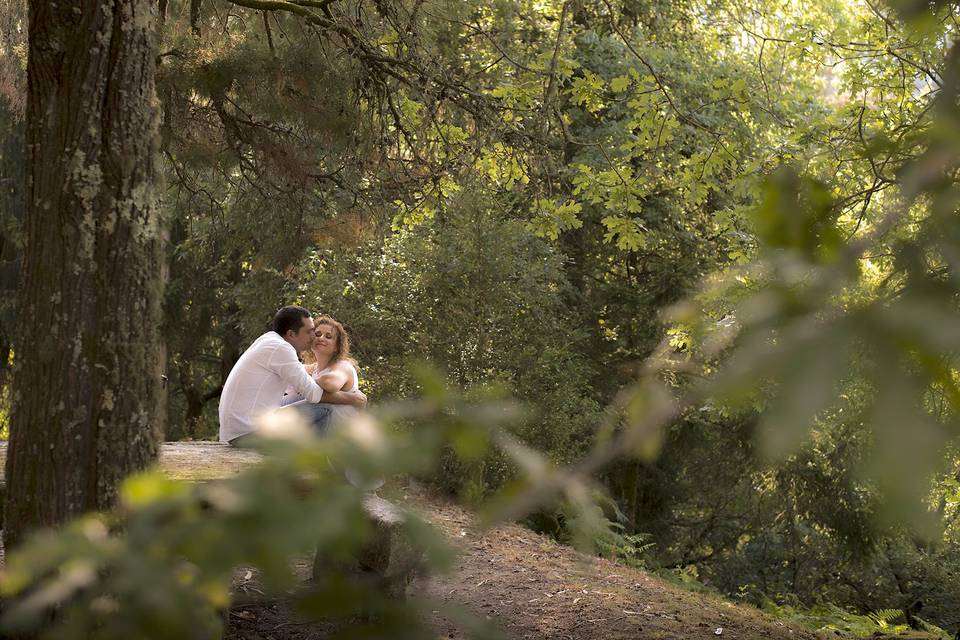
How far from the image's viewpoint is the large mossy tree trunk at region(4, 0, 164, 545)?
3.09 metres

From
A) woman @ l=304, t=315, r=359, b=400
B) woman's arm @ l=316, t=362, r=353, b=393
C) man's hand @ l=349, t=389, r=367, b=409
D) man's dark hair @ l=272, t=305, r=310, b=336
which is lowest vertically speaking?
man's hand @ l=349, t=389, r=367, b=409

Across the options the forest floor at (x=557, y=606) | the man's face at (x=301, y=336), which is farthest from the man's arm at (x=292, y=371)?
the forest floor at (x=557, y=606)

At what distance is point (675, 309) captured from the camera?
2.60ft

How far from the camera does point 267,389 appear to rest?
5.70 m

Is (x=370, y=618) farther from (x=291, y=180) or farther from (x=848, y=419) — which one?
(x=291, y=180)

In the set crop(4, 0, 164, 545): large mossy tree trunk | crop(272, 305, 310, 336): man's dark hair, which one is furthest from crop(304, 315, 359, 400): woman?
crop(4, 0, 164, 545): large mossy tree trunk

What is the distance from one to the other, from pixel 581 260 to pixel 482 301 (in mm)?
4485

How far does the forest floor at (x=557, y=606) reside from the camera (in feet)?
15.9

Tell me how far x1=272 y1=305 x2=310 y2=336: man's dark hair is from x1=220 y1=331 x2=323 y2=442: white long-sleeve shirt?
34cm

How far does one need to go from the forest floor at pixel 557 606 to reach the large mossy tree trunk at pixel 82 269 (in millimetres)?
1632

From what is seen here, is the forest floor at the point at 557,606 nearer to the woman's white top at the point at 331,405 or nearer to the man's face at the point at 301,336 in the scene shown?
the woman's white top at the point at 331,405

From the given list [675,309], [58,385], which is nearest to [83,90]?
[58,385]

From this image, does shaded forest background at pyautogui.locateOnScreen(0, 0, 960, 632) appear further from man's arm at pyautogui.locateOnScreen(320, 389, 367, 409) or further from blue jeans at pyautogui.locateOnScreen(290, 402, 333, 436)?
blue jeans at pyautogui.locateOnScreen(290, 402, 333, 436)

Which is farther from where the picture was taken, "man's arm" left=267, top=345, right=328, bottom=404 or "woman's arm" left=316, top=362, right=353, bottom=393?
"woman's arm" left=316, top=362, right=353, bottom=393
